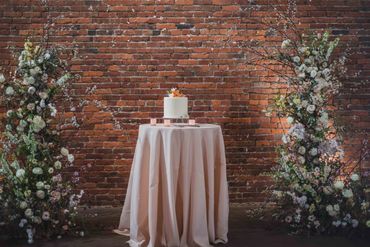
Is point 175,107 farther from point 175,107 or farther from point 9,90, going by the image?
point 9,90

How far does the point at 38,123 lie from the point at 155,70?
1.57 metres

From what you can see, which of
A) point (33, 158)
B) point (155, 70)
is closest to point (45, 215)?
point (33, 158)

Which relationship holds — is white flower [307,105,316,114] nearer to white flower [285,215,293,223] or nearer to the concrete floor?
white flower [285,215,293,223]

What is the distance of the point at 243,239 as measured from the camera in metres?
4.04

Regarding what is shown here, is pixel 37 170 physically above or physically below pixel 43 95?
below

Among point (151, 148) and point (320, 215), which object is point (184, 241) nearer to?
point (151, 148)

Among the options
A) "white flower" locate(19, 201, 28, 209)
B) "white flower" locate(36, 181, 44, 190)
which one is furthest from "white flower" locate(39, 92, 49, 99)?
"white flower" locate(19, 201, 28, 209)

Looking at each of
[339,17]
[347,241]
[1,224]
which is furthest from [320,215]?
[1,224]

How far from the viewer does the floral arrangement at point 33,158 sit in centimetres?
402

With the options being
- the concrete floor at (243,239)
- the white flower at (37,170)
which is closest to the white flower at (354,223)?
the concrete floor at (243,239)

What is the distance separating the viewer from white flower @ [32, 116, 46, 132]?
157 inches

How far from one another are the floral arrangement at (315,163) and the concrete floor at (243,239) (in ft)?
0.58

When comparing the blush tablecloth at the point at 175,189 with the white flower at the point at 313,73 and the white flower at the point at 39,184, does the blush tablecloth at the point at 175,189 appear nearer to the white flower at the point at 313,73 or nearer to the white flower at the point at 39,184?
the white flower at the point at 39,184

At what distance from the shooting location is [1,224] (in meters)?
4.03
